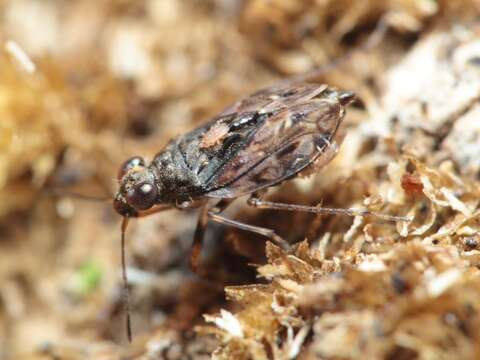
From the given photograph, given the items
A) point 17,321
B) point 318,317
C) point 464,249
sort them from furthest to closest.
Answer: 1. point 17,321
2. point 464,249
3. point 318,317

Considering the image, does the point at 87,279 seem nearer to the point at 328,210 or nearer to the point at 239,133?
the point at 239,133

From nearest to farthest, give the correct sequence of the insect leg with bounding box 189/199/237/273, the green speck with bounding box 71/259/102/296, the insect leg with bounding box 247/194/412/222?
the insect leg with bounding box 247/194/412/222, the insect leg with bounding box 189/199/237/273, the green speck with bounding box 71/259/102/296

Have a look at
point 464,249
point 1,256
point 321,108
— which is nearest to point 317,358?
point 464,249

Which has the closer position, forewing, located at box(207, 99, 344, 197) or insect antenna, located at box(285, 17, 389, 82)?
forewing, located at box(207, 99, 344, 197)

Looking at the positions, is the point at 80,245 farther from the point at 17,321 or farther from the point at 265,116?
the point at 265,116

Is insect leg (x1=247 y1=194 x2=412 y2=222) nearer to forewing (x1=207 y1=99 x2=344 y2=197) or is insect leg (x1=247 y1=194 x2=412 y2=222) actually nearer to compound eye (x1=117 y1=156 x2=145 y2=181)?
forewing (x1=207 y1=99 x2=344 y2=197)

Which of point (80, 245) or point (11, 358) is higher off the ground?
point (80, 245)

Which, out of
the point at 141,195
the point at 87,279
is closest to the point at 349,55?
the point at 141,195

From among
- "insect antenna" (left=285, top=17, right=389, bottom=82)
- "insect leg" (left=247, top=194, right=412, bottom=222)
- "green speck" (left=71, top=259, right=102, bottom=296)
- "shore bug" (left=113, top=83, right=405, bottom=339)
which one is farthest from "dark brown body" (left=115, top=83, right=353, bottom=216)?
"green speck" (left=71, top=259, right=102, bottom=296)
